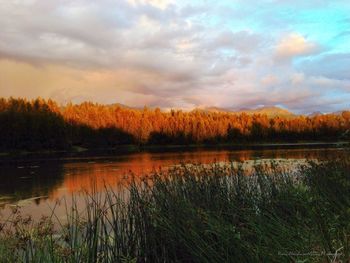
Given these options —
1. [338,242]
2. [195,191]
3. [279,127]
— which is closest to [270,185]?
[195,191]

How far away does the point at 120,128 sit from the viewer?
440 ft

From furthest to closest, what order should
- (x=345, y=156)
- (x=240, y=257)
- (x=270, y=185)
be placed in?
(x=345, y=156) → (x=270, y=185) → (x=240, y=257)

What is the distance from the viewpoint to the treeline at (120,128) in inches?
3799

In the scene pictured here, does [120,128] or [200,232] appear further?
[120,128]

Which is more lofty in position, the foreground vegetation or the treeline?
the treeline

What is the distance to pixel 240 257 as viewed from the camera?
18.5 feet

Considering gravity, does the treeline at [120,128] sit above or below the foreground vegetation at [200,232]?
above

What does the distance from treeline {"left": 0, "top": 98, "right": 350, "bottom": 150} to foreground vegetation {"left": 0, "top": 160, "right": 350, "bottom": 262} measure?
89.2 m

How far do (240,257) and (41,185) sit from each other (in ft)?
78.2

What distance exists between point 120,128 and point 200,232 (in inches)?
5057

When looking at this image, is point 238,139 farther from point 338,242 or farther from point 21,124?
point 338,242

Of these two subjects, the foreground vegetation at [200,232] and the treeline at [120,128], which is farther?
the treeline at [120,128]

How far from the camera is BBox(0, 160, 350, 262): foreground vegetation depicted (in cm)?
552

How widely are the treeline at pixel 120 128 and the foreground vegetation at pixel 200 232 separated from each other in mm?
89197
